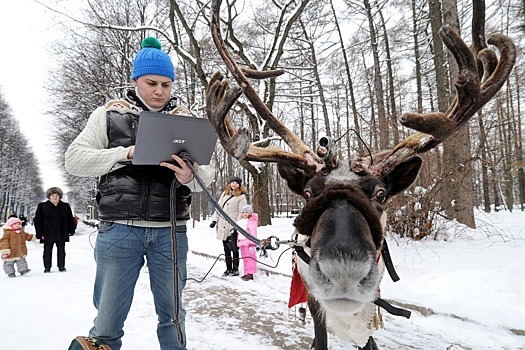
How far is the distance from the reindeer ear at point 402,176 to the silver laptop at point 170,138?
1332 millimetres

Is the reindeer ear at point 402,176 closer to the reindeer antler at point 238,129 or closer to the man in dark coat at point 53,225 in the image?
the reindeer antler at point 238,129

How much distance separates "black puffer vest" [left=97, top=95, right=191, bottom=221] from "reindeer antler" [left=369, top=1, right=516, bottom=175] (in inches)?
60.6

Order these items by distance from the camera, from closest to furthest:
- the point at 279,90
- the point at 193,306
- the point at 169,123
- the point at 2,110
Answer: the point at 169,123, the point at 193,306, the point at 279,90, the point at 2,110

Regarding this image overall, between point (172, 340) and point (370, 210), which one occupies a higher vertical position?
point (370, 210)

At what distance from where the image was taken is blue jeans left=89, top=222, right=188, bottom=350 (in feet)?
7.05

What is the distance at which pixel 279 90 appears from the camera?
15453 mm

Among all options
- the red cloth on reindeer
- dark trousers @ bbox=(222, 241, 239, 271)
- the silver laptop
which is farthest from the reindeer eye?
dark trousers @ bbox=(222, 241, 239, 271)

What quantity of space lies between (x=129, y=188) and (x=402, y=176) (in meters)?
1.92

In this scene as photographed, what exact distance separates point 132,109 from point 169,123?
0.41 metres

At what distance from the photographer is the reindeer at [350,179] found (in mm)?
1748

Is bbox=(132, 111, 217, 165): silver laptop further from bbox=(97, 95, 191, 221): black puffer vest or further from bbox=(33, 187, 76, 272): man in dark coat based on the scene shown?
bbox=(33, 187, 76, 272): man in dark coat

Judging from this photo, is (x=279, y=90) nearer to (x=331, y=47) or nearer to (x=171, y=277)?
(x=331, y=47)

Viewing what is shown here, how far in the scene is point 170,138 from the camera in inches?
84.9

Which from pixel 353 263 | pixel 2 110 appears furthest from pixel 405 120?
pixel 2 110
